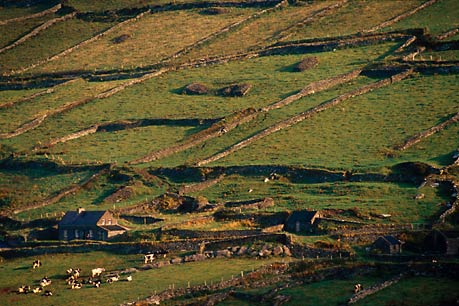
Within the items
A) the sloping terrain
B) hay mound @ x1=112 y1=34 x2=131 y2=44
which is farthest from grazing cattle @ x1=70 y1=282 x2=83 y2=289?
hay mound @ x1=112 y1=34 x2=131 y2=44

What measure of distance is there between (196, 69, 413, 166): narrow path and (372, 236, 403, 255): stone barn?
23.2 m

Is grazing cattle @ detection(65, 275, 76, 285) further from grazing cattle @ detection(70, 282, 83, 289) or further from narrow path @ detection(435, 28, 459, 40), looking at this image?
narrow path @ detection(435, 28, 459, 40)

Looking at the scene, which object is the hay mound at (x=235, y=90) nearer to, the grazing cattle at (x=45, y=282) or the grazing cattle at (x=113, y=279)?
the grazing cattle at (x=45, y=282)

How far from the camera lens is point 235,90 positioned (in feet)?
426

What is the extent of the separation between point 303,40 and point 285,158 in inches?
1237

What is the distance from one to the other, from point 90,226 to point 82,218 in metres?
1.39

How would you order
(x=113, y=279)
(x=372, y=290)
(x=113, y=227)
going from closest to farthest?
(x=372, y=290)
(x=113, y=279)
(x=113, y=227)

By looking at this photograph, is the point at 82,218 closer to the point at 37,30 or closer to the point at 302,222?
the point at 302,222

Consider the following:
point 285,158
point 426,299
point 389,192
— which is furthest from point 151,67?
point 426,299

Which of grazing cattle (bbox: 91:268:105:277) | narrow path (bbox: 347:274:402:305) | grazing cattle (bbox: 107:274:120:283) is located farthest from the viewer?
grazing cattle (bbox: 91:268:105:277)

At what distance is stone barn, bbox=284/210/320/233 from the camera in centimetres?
9756

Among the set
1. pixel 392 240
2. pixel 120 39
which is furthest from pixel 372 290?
pixel 120 39

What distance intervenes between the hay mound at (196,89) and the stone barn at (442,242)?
4219 centimetres

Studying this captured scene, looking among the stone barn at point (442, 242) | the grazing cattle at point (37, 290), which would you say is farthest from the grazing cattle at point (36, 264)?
the stone barn at point (442, 242)
